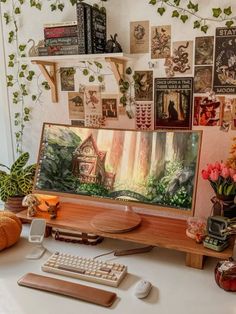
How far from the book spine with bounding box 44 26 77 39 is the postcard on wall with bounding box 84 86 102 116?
0.86 feet

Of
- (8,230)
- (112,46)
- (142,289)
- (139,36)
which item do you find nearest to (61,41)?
(112,46)

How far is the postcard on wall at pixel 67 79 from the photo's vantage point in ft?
5.34

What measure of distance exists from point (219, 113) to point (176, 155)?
29 cm

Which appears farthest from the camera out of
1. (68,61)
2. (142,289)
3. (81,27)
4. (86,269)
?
(68,61)

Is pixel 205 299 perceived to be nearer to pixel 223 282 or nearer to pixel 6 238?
pixel 223 282

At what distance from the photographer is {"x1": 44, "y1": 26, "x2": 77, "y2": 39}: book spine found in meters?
1.45

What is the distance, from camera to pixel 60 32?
1.48 metres

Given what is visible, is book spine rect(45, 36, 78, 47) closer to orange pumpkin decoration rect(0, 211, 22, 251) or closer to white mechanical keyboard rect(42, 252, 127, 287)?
orange pumpkin decoration rect(0, 211, 22, 251)

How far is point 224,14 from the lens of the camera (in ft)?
4.31

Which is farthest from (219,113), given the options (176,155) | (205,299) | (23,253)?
(23,253)

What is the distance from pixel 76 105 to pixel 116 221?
620mm

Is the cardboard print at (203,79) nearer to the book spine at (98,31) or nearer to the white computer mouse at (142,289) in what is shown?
the book spine at (98,31)

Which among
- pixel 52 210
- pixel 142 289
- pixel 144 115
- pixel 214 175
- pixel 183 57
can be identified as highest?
pixel 183 57

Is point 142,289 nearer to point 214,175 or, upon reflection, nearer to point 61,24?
point 214,175
